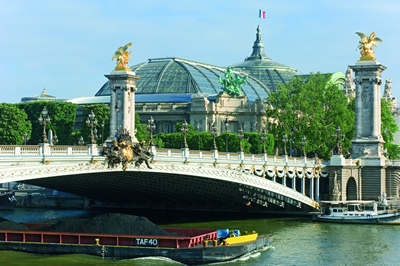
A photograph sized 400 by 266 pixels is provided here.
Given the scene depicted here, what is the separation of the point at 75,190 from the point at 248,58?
132m

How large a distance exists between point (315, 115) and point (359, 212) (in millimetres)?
27987

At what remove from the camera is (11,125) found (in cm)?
9812

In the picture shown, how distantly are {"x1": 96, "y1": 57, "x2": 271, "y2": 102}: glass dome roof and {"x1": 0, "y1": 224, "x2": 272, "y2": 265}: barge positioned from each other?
102 metres

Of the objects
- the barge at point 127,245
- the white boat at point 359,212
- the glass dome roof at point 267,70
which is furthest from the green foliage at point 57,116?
the glass dome roof at point 267,70

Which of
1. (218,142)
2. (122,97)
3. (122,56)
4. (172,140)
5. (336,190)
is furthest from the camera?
(172,140)

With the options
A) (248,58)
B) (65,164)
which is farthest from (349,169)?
(248,58)

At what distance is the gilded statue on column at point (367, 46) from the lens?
7888 cm

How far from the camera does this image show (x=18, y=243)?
Result: 48156 mm

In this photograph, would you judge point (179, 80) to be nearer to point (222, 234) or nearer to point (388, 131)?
point (388, 131)

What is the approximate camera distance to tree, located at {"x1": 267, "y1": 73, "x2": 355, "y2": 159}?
94.4 metres

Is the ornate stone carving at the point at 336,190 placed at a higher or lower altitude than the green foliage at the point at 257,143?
lower

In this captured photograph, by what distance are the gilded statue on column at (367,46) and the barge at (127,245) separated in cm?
3490

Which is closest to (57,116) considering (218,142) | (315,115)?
(218,142)

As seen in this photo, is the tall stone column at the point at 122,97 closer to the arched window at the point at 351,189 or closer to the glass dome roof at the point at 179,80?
the arched window at the point at 351,189
